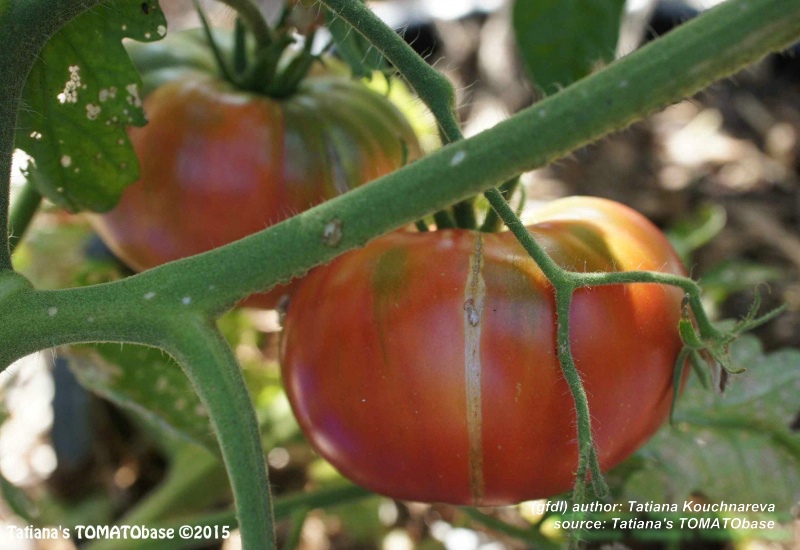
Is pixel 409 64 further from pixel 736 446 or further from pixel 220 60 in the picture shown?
pixel 736 446

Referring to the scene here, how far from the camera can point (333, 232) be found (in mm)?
529

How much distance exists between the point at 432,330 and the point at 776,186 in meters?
1.52

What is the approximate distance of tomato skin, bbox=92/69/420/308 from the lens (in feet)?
2.99

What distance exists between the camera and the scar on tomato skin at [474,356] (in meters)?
0.67

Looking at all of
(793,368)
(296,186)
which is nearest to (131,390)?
(296,186)

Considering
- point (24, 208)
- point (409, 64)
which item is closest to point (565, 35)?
point (409, 64)

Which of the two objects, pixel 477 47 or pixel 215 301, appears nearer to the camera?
pixel 215 301

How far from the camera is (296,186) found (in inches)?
36.4

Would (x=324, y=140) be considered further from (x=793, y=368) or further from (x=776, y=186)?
(x=776, y=186)

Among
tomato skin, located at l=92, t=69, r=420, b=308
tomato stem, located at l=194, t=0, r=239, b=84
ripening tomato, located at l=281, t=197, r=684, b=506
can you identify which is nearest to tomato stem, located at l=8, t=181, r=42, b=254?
tomato skin, located at l=92, t=69, r=420, b=308

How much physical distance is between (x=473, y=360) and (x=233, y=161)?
0.40 meters

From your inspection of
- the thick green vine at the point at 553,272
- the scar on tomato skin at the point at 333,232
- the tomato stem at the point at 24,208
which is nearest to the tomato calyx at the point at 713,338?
the thick green vine at the point at 553,272

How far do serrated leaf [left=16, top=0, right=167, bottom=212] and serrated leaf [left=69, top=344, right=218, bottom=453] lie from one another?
0.86 ft

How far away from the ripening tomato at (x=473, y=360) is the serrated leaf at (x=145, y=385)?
1.22 ft
